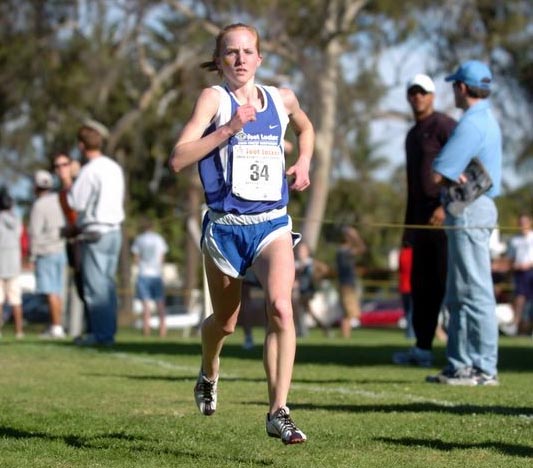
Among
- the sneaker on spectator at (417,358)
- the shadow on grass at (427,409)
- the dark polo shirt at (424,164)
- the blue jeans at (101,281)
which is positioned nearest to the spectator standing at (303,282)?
the blue jeans at (101,281)

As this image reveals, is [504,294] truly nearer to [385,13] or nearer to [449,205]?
[385,13]

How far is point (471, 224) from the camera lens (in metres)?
9.58

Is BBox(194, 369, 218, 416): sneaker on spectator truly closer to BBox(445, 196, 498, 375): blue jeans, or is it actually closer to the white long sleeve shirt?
BBox(445, 196, 498, 375): blue jeans

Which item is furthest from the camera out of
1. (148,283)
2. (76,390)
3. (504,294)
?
(504,294)

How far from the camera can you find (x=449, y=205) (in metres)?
9.66

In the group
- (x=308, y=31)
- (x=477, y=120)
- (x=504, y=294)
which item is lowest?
(x=504, y=294)

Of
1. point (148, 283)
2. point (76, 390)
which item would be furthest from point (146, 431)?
point (148, 283)

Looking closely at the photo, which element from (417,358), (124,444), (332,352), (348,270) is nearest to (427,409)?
(124,444)

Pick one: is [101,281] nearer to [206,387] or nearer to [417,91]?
[417,91]

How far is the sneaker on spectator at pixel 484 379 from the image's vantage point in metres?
9.55

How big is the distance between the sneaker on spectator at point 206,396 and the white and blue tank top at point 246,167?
38.9 inches

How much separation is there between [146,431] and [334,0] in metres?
28.6

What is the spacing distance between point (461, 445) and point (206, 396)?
4.43 ft

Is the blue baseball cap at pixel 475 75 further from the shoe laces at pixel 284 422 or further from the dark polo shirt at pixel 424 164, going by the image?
the shoe laces at pixel 284 422
